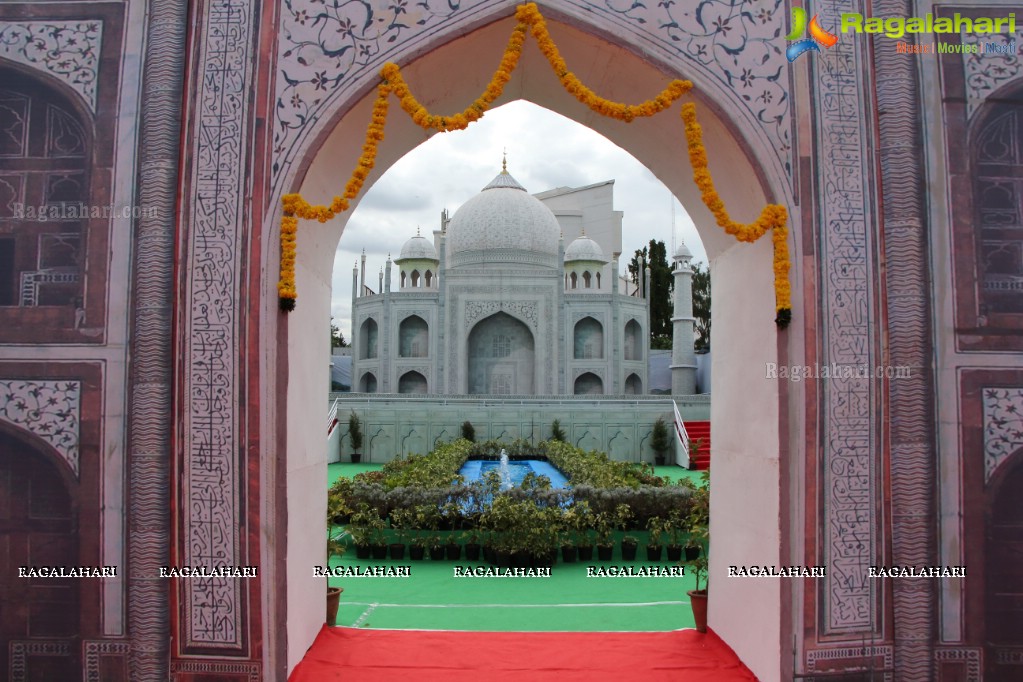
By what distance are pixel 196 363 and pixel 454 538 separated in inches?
179

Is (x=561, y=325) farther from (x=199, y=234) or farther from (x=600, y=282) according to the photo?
(x=199, y=234)

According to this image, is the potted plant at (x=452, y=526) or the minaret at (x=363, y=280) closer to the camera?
the potted plant at (x=452, y=526)

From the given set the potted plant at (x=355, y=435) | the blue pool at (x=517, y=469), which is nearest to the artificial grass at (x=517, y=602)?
the blue pool at (x=517, y=469)

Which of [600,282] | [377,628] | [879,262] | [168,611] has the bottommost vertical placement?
[377,628]

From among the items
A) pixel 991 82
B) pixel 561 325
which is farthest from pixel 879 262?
pixel 561 325

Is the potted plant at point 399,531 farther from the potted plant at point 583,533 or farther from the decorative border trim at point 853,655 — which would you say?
the decorative border trim at point 853,655

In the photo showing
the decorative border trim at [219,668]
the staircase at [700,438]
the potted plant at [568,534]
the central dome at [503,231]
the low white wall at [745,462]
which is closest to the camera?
the decorative border trim at [219,668]

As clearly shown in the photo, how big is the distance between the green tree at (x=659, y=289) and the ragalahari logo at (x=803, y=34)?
3242cm

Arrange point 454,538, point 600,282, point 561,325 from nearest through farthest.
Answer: point 454,538 < point 561,325 < point 600,282

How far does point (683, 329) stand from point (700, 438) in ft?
32.3

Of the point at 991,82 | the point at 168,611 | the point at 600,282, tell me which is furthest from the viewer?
the point at 600,282

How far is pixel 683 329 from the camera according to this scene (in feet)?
88.3

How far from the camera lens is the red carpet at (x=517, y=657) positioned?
176 inches

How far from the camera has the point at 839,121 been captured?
4.32 metres
